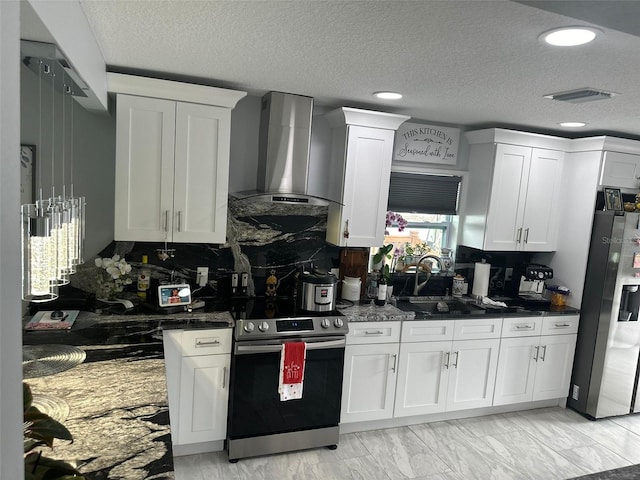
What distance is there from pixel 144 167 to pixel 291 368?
162 cm

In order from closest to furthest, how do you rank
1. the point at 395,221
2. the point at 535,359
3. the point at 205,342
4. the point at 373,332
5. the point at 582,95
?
the point at 582,95 < the point at 205,342 < the point at 373,332 < the point at 535,359 < the point at 395,221

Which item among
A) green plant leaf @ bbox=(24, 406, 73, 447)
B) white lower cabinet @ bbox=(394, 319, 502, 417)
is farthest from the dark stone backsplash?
green plant leaf @ bbox=(24, 406, 73, 447)

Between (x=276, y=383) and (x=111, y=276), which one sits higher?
(x=111, y=276)

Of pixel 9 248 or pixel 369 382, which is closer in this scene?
pixel 9 248

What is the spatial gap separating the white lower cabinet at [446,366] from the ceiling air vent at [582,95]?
5.78 ft

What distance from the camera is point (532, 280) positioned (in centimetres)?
434

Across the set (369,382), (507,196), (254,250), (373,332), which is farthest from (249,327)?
(507,196)

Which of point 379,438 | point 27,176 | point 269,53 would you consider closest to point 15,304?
point 269,53

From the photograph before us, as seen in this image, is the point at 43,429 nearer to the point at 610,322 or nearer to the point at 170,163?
the point at 170,163

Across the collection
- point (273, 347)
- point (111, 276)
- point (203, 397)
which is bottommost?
point (203, 397)

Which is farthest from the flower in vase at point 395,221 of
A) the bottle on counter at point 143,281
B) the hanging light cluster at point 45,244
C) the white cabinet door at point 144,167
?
the hanging light cluster at point 45,244

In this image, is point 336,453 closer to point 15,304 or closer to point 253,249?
point 253,249

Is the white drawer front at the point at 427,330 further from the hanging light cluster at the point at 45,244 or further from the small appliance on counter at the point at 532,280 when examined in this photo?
the hanging light cluster at the point at 45,244

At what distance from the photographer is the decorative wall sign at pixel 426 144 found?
401 centimetres
